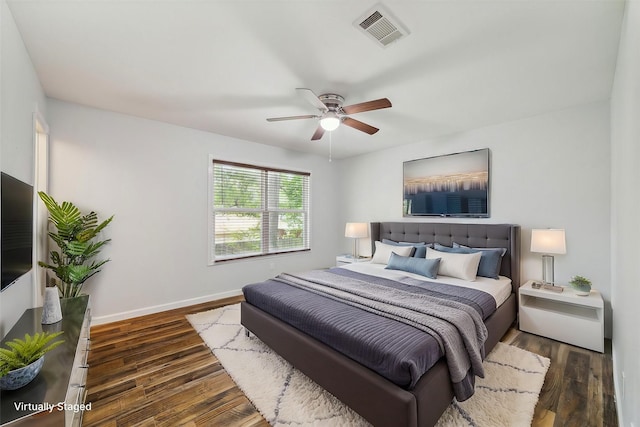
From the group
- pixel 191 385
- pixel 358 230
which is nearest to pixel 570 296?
pixel 358 230

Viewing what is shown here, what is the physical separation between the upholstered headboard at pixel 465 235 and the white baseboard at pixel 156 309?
8.60ft

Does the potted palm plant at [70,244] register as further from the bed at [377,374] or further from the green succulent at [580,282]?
the green succulent at [580,282]

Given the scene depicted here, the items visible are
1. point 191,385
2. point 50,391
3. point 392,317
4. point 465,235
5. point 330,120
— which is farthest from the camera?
point 465,235

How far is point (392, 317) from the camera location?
6.54 ft

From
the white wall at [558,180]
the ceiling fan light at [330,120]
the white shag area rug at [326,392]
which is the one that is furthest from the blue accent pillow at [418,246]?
the ceiling fan light at [330,120]

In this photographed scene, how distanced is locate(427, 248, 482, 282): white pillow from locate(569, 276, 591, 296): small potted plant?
0.86 m

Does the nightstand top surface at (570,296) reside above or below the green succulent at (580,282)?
below

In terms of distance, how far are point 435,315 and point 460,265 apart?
143cm

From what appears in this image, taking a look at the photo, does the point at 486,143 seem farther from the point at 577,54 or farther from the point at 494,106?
the point at 577,54

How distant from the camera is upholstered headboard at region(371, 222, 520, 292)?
328 cm

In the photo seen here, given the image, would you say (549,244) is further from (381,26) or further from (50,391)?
(50,391)

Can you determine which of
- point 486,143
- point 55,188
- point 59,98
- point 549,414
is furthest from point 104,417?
point 486,143

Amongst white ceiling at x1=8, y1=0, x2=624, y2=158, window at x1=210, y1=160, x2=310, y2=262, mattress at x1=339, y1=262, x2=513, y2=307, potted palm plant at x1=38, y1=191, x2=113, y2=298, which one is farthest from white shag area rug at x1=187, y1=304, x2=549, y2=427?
white ceiling at x1=8, y1=0, x2=624, y2=158

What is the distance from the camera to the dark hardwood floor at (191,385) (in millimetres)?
1769
